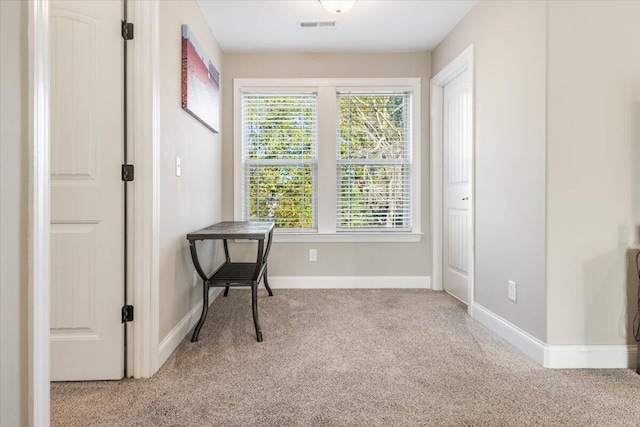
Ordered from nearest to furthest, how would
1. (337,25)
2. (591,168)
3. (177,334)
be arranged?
(591,168) < (177,334) < (337,25)

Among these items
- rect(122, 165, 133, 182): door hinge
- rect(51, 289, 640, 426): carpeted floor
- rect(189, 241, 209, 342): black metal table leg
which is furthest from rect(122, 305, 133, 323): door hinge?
rect(122, 165, 133, 182): door hinge

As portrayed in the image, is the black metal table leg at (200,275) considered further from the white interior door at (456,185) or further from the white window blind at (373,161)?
the white interior door at (456,185)

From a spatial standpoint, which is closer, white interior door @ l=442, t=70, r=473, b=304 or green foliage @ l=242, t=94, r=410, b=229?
white interior door @ l=442, t=70, r=473, b=304

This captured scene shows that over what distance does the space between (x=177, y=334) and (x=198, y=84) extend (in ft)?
5.91

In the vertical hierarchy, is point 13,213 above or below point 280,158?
below

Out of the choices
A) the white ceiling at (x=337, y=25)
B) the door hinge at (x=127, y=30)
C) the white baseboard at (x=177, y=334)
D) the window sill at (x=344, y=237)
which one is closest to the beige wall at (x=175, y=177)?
the white baseboard at (x=177, y=334)

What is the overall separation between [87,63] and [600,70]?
275 cm

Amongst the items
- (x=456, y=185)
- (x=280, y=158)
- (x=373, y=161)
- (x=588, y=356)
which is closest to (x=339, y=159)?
(x=373, y=161)

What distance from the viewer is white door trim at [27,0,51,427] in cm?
107

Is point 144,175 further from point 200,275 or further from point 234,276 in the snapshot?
point 234,276

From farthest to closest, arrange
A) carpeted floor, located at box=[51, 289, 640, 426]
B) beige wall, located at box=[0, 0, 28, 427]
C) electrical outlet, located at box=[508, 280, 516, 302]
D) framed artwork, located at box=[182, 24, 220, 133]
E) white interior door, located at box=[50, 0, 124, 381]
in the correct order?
framed artwork, located at box=[182, 24, 220, 133] → electrical outlet, located at box=[508, 280, 516, 302] → white interior door, located at box=[50, 0, 124, 381] → carpeted floor, located at box=[51, 289, 640, 426] → beige wall, located at box=[0, 0, 28, 427]

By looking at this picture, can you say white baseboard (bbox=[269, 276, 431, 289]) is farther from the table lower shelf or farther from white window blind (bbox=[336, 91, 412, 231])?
the table lower shelf

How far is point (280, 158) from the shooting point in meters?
3.84

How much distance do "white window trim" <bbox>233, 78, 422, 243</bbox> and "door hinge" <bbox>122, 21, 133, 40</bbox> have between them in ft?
6.25
